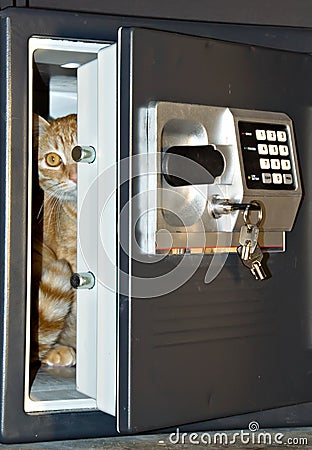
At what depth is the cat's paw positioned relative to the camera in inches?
49.9

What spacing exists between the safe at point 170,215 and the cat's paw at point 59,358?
187 mm

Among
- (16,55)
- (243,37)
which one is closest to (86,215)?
(16,55)

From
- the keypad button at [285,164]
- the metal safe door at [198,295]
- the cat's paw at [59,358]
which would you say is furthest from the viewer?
the cat's paw at [59,358]

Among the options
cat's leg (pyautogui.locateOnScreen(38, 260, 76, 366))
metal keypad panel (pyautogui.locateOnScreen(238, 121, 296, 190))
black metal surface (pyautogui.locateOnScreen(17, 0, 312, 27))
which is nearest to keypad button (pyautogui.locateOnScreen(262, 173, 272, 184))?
metal keypad panel (pyautogui.locateOnScreen(238, 121, 296, 190))

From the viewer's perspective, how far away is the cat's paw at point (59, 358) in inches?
49.9

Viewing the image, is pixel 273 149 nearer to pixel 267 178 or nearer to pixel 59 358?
pixel 267 178

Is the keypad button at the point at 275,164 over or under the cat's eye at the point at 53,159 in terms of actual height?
under

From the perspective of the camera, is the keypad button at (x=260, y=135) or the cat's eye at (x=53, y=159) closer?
the keypad button at (x=260, y=135)

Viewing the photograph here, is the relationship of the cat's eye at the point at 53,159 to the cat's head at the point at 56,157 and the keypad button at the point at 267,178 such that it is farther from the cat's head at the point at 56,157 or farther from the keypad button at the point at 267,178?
the keypad button at the point at 267,178

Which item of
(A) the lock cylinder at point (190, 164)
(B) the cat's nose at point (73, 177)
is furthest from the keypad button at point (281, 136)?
(B) the cat's nose at point (73, 177)

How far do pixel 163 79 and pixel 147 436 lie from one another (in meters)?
0.50

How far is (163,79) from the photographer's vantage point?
36.2 inches

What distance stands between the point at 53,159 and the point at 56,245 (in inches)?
5.7

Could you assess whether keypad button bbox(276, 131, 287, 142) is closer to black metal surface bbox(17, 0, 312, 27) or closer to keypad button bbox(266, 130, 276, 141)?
keypad button bbox(266, 130, 276, 141)
